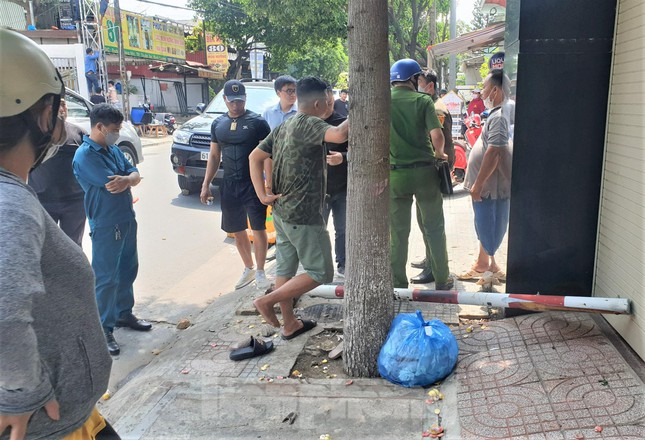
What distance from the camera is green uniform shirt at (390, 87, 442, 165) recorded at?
14.4ft

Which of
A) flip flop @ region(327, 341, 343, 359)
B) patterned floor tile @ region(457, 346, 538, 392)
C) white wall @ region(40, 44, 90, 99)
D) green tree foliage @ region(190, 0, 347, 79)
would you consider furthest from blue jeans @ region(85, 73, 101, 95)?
patterned floor tile @ region(457, 346, 538, 392)

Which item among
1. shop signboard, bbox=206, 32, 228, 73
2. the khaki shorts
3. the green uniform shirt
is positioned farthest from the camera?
shop signboard, bbox=206, 32, 228, 73

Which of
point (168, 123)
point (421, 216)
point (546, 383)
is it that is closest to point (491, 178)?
point (421, 216)

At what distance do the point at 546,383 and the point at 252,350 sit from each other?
1.89 m

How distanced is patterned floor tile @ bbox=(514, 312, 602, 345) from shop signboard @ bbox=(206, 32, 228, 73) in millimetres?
30109

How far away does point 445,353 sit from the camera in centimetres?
329

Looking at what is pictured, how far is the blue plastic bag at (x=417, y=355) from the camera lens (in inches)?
127

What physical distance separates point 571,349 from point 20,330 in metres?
3.06

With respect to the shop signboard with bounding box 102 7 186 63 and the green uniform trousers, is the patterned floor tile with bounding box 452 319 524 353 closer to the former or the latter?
the green uniform trousers

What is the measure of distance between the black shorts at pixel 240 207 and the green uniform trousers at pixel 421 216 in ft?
4.66

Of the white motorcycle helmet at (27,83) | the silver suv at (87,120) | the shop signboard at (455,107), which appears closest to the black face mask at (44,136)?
the white motorcycle helmet at (27,83)

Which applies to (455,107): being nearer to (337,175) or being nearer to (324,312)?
(337,175)

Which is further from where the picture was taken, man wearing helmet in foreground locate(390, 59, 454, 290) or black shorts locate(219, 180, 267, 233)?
black shorts locate(219, 180, 267, 233)

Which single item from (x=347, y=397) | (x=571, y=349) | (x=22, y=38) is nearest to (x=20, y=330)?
(x=22, y=38)
